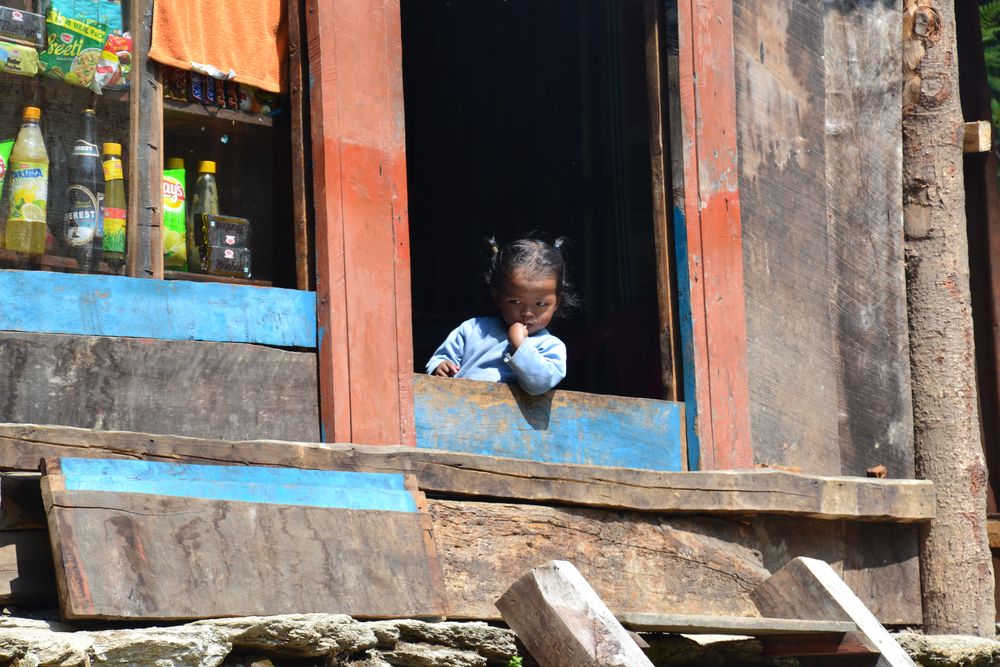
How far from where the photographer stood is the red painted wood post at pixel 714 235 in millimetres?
4457

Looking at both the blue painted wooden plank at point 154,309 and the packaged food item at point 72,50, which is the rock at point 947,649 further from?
the packaged food item at point 72,50

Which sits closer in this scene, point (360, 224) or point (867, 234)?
point (360, 224)

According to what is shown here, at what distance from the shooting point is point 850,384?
16.4 ft

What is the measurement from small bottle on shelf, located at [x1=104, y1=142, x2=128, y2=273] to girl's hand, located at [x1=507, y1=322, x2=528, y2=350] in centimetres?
120

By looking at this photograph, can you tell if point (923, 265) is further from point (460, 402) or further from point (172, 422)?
point (172, 422)

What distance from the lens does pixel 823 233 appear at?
4.98 meters

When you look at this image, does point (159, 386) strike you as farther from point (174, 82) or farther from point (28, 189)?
point (174, 82)

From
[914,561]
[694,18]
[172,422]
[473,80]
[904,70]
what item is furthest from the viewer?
[473,80]

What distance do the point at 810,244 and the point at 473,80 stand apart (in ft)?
8.06

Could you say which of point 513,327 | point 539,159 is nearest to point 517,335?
point 513,327

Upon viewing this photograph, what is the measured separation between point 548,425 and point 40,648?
1817mm

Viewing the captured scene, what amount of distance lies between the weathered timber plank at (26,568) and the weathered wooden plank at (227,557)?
Result: 0.13 metres

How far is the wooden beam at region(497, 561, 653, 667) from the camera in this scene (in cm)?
320

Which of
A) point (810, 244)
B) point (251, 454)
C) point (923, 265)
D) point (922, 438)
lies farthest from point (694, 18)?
point (251, 454)
